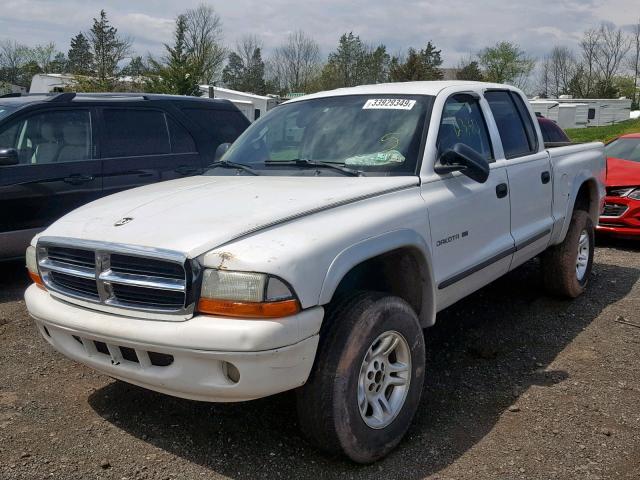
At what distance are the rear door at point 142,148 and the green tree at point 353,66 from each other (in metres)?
48.9

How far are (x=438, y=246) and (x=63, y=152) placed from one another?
425 cm

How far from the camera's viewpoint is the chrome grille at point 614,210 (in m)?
7.99

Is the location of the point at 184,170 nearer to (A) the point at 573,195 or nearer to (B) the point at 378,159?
(B) the point at 378,159

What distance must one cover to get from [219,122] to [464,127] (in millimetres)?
4005

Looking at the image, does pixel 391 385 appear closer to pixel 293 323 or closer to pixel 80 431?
pixel 293 323

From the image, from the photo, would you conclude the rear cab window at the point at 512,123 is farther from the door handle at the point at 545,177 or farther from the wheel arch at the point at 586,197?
the wheel arch at the point at 586,197

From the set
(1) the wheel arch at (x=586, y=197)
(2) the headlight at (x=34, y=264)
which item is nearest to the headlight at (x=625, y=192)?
(1) the wheel arch at (x=586, y=197)

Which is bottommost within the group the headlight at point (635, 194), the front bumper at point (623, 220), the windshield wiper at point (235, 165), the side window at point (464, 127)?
the front bumper at point (623, 220)

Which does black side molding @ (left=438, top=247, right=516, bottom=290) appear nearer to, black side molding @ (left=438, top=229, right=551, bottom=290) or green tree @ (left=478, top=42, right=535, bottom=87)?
black side molding @ (left=438, top=229, right=551, bottom=290)

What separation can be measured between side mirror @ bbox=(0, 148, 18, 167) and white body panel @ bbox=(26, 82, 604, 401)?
Answer: 244 centimetres

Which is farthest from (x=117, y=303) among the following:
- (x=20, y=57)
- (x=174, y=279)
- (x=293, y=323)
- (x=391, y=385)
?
(x=20, y=57)

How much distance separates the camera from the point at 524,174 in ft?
15.3

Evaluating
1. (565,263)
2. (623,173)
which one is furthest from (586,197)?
(623,173)

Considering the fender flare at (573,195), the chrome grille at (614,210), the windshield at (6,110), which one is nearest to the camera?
the fender flare at (573,195)
